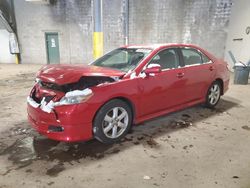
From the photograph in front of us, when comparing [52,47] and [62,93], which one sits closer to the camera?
[62,93]

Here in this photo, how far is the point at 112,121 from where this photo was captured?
2977 mm

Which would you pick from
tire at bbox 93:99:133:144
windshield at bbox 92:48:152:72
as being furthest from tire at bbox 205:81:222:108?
tire at bbox 93:99:133:144

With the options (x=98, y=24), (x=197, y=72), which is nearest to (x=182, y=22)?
(x=98, y=24)

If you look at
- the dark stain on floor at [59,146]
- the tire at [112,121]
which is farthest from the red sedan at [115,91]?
the dark stain on floor at [59,146]

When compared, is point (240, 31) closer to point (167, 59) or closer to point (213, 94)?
point (213, 94)

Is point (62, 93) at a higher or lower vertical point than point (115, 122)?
higher

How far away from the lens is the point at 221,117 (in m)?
4.10

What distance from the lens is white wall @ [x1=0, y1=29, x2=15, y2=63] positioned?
1302 cm

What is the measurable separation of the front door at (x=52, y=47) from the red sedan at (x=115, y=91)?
9.21 metres

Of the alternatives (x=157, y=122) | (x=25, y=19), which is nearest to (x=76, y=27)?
(x=25, y=19)

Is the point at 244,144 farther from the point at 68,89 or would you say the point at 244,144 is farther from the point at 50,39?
the point at 50,39

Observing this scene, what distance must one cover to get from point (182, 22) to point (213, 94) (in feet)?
20.8

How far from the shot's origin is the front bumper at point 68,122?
262cm

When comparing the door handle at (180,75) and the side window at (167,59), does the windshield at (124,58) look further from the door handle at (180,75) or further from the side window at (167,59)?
the door handle at (180,75)
